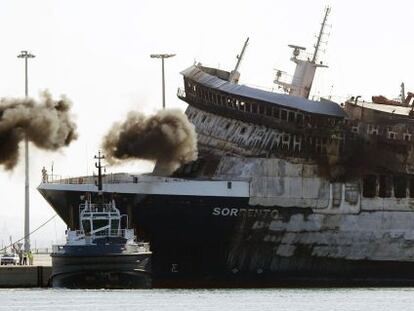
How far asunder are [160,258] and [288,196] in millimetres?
7397

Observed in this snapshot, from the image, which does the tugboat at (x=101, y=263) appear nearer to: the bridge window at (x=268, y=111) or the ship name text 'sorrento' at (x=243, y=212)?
the ship name text 'sorrento' at (x=243, y=212)

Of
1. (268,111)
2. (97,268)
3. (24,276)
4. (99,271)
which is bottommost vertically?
(24,276)

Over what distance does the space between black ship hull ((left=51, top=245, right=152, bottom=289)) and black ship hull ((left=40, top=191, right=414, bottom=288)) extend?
6342 millimetres

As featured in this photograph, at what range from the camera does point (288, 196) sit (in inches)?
3652

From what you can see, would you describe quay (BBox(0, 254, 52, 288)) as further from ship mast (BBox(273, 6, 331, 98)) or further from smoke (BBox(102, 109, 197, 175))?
ship mast (BBox(273, 6, 331, 98))

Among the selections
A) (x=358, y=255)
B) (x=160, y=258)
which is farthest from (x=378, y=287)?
A: (x=160, y=258)

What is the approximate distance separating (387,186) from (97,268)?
18.6m

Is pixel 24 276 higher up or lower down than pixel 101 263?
lower down

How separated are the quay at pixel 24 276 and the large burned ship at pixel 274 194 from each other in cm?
294

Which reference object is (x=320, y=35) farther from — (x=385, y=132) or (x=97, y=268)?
(x=97, y=268)

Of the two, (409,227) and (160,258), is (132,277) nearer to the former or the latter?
(160,258)

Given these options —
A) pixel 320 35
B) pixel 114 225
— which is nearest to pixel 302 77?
pixel 320 35

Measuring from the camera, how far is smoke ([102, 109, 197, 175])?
3620 inches

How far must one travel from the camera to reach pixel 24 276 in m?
91.7
